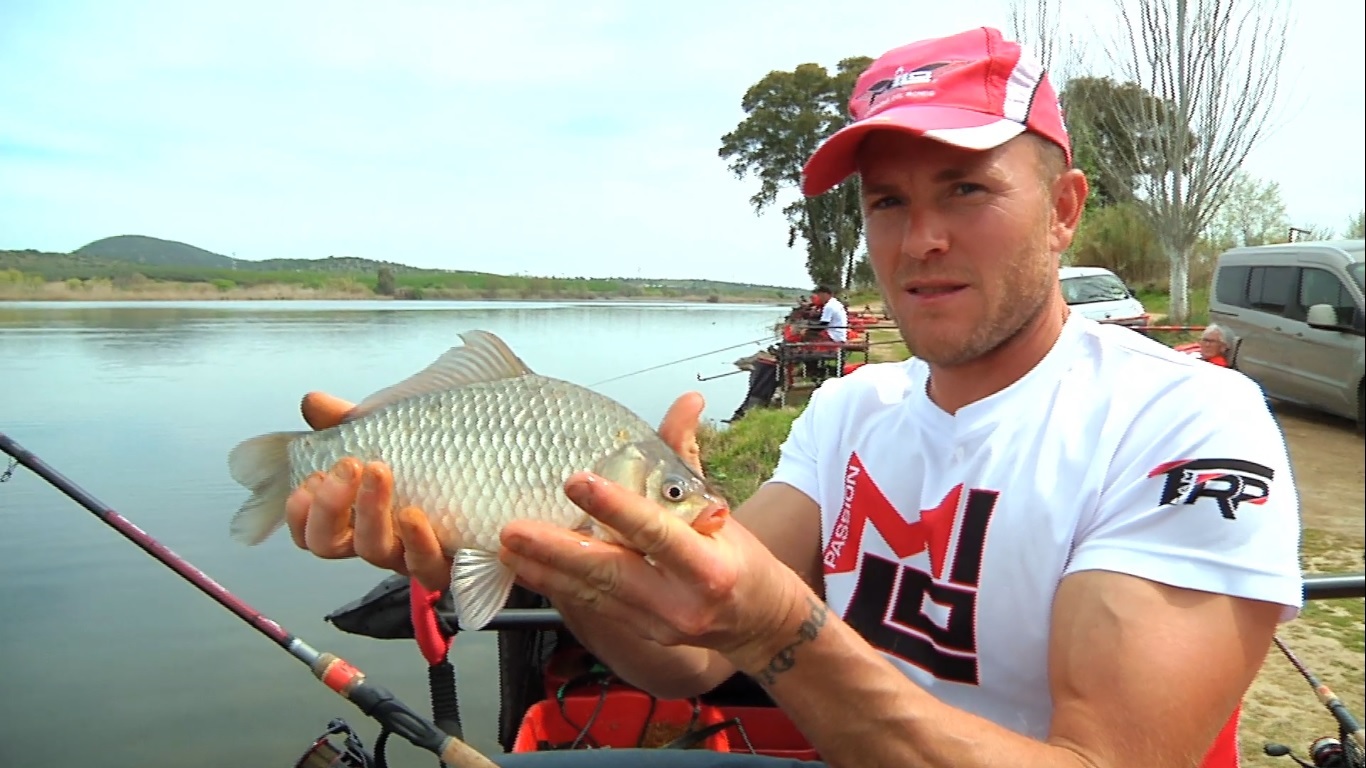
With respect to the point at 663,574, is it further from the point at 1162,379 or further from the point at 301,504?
the point at 1162,379

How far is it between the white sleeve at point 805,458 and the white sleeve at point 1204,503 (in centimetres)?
61

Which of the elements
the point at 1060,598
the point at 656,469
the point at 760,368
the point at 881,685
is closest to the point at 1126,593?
the point at 1060,598

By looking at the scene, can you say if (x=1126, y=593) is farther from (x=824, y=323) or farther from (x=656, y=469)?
(x=824, y=323)

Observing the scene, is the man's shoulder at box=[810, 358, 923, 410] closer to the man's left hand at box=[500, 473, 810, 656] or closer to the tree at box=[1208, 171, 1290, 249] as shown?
the man's left hand at box=[500, 473, 810, 656]

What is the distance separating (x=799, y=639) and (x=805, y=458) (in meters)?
0.87

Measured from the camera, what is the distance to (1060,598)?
128cm

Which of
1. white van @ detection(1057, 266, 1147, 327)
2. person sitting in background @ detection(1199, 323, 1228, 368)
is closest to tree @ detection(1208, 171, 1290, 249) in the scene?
white van @ detection(1057, 266, 1147, 327)

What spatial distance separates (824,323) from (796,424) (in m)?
11.7

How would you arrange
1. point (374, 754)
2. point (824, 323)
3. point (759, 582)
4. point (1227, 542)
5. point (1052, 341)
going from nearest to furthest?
1. point (759, 582)
2. point (1227, 542)
3. point (1052, 341)
4. point (374, 754)
5. point (824, 323)

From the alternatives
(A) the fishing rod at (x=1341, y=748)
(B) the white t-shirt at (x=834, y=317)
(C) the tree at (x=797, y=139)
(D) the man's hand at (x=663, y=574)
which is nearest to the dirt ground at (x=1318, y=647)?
(A) the fishing rod at (x=1341, y=748)

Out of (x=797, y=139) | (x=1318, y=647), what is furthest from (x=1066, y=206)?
(x=797, y=139)

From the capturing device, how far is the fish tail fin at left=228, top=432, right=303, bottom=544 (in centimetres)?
150

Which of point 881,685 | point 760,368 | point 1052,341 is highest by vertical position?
point 1052,341

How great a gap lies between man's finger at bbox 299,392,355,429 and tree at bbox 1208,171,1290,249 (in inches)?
847
